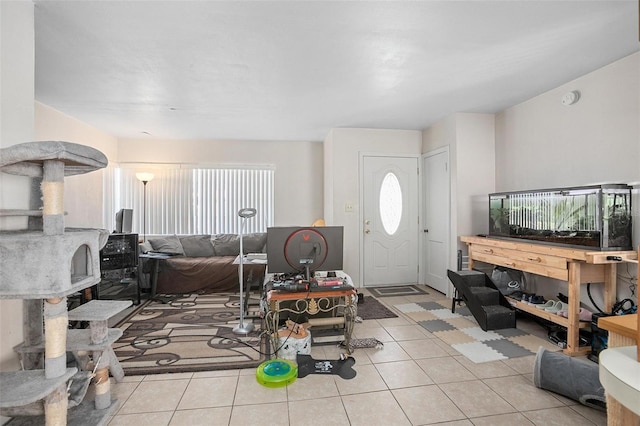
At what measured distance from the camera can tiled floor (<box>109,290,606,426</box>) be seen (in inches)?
73.3

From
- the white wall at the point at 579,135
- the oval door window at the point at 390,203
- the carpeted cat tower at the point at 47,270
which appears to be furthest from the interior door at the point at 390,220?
the carpeted cat tower at the point at 47,270

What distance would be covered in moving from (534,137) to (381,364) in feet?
10.2

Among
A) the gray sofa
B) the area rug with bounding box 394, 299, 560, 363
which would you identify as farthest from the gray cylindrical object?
the gray sofa

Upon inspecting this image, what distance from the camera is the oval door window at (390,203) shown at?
5035 mm

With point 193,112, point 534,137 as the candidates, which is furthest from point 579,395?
point 193,112

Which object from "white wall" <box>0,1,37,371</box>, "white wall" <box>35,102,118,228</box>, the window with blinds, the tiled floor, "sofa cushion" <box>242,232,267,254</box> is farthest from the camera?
the window with blinds

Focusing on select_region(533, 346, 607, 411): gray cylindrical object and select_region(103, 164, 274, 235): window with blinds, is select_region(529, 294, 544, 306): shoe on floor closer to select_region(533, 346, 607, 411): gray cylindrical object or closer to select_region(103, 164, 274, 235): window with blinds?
select_region(533, 346, 607, 411): gray cylindrical object

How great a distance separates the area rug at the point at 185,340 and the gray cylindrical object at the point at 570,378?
210 cm

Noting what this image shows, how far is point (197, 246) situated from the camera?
5.29 meters

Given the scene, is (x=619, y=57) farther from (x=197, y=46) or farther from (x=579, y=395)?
(x=197, y=46)

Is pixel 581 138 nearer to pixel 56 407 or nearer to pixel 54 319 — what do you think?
pixel 54 319

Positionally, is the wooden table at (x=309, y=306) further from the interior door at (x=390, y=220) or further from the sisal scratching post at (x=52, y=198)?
the interior door at (x=390, y=220)

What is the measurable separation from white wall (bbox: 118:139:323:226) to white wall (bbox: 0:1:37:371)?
150 inches

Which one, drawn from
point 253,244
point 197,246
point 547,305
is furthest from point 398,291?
point 197,246
